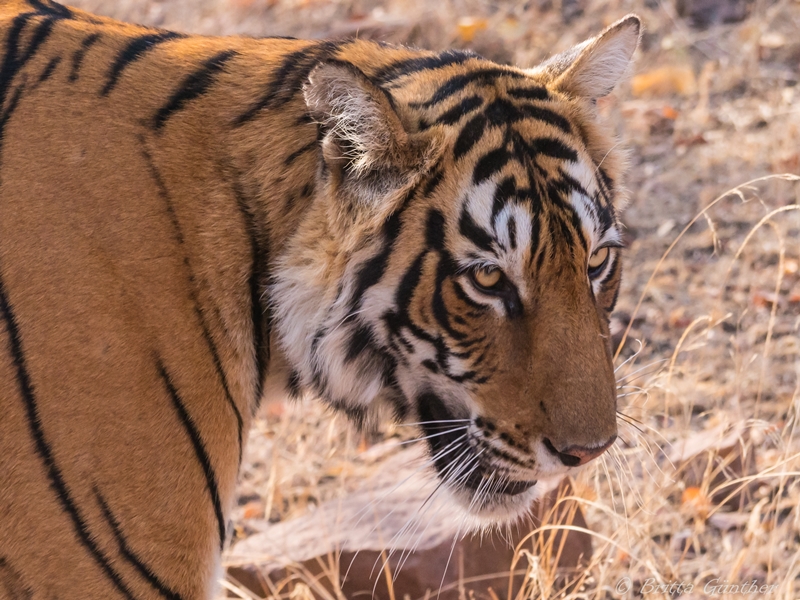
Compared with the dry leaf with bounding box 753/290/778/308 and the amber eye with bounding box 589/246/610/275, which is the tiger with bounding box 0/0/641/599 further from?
the dry leaf with bounding box 753/290/778/308

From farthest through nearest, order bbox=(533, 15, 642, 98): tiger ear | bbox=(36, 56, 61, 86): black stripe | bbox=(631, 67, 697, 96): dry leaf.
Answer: bbox=(631, 67, 697, 96): dry leaf
bbox=(533, 15, 642, 98): tiger ear
bbox=(36, 56, 61, 86): black stripe

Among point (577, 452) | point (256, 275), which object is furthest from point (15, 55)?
point (577, 452)

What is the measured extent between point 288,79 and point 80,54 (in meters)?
0.44

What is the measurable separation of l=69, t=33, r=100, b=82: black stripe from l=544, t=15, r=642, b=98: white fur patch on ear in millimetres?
1036

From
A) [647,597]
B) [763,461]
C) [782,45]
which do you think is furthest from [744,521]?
[782,45]

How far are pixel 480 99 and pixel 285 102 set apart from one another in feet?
1.36

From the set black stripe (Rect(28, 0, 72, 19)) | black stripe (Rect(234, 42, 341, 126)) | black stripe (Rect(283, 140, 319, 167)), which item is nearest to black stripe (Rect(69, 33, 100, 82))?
black stripe (Rect(28, 0, 72, 19))

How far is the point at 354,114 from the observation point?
5.69 feet

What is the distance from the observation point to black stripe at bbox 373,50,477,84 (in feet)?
6.69

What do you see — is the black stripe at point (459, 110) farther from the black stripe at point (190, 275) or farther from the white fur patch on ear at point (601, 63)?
the black stripe at point (190, 275)

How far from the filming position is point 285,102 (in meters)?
1.94

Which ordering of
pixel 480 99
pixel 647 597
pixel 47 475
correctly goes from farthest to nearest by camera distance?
pixel 647 597, pixel 480 99, pixel 47 475

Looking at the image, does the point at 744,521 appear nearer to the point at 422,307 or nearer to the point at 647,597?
the point at 647,597

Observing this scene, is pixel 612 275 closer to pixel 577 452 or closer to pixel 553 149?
pixel 553 149
